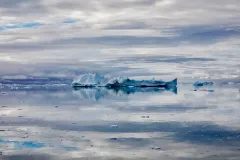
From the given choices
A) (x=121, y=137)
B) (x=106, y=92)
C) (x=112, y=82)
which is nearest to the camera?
(x=121, y=137)

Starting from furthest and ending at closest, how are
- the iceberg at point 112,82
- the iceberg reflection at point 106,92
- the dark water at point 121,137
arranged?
the iceberg at point 112,82 < the iceberg reflection at point 106,92 < the dark water at point 121,137

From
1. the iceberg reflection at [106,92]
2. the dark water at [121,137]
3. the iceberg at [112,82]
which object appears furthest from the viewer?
the iceberg at [112,82]

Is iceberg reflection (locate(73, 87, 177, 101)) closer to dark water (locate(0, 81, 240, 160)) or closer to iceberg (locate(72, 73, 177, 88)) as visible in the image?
iceberg (locate(72, 73, 177, 88))

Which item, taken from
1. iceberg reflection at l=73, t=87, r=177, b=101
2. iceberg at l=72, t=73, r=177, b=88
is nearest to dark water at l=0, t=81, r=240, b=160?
iceberg reflection at l=73, t=87, r=177, b=101

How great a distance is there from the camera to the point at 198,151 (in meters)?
8.50

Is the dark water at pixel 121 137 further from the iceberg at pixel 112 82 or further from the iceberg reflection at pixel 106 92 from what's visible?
the iceberg at pixel 112 82

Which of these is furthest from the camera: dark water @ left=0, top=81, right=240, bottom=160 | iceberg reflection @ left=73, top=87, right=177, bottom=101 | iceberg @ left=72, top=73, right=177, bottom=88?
iceberg @ left=72, top=73, right=177, bottom=88

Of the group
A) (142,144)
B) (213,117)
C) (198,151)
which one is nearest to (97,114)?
(213,117)

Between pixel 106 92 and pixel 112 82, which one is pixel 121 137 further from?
pixel 112 82

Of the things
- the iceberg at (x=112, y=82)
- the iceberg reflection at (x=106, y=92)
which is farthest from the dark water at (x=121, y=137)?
the iceberg at (x=112, y=82)

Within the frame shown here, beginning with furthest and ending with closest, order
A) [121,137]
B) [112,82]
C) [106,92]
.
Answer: [112,82] < [106,92] < [121,137]

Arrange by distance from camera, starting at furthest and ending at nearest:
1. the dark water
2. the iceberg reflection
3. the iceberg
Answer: the iceberg, the iceberg reflection, the dark water

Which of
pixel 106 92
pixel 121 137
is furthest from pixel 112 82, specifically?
pixel 121 137

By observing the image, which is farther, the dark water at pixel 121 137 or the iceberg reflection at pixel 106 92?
the iceberg reflection at pixel 106 92
